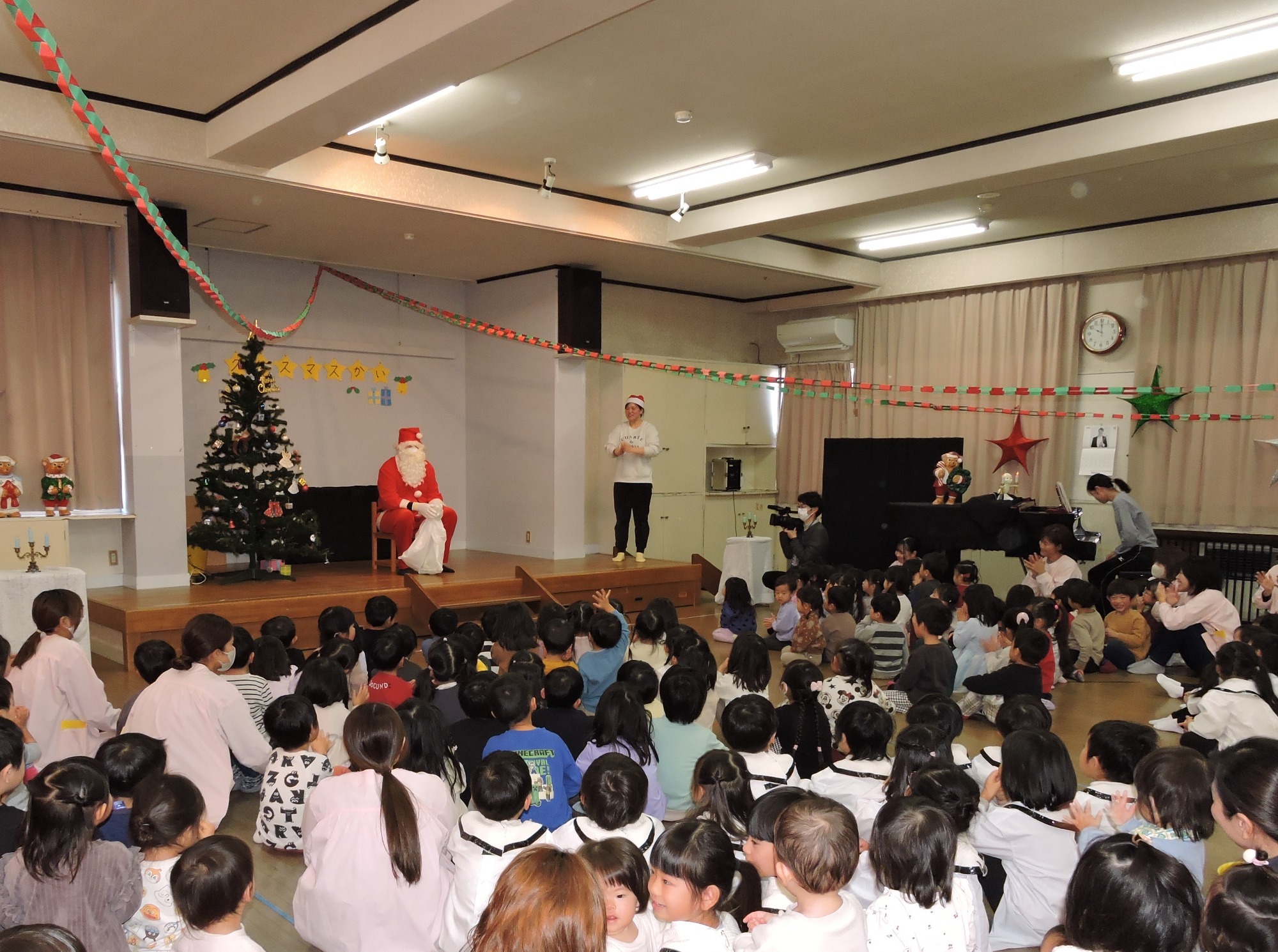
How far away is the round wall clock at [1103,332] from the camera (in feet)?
26.0

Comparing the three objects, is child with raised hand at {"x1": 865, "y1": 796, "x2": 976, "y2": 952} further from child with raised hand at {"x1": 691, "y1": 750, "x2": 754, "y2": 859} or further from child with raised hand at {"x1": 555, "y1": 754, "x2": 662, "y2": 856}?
child with raised hand at {"x1": 555, "y1": 754, "x2": 662, "y2": 856}

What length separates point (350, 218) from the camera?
6727mm

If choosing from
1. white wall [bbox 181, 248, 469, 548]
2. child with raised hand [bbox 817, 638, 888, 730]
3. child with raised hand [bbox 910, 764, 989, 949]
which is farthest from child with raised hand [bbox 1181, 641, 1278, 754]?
white wall [bbox 181, 248, 469, 548]

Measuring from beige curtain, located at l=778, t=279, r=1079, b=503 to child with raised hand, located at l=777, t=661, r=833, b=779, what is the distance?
18.3 ft

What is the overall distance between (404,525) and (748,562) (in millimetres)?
2880

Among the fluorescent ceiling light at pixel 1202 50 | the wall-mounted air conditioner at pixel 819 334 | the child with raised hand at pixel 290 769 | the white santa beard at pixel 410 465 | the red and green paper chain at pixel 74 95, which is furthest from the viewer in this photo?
the wall-mounted air conditioner at pixel 819 334

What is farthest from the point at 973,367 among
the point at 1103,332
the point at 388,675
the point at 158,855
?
the point at 158,855

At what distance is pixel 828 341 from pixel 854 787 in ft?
23.8

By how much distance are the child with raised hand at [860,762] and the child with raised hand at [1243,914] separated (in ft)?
4.26

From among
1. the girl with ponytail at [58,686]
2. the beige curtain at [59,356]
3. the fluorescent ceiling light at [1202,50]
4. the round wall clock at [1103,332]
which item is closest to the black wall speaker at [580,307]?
the beige curtain at [59,356]

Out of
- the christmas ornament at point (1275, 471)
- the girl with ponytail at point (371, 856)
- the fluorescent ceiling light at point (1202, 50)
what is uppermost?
the fluorescent ceiling light at point (1202, 50)

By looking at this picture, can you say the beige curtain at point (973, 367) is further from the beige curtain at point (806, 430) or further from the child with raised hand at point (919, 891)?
the child with raised hand at point (919, 891)

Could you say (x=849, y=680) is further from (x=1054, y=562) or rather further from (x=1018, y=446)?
(x=1018, y=446)

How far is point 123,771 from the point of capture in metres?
2.56
